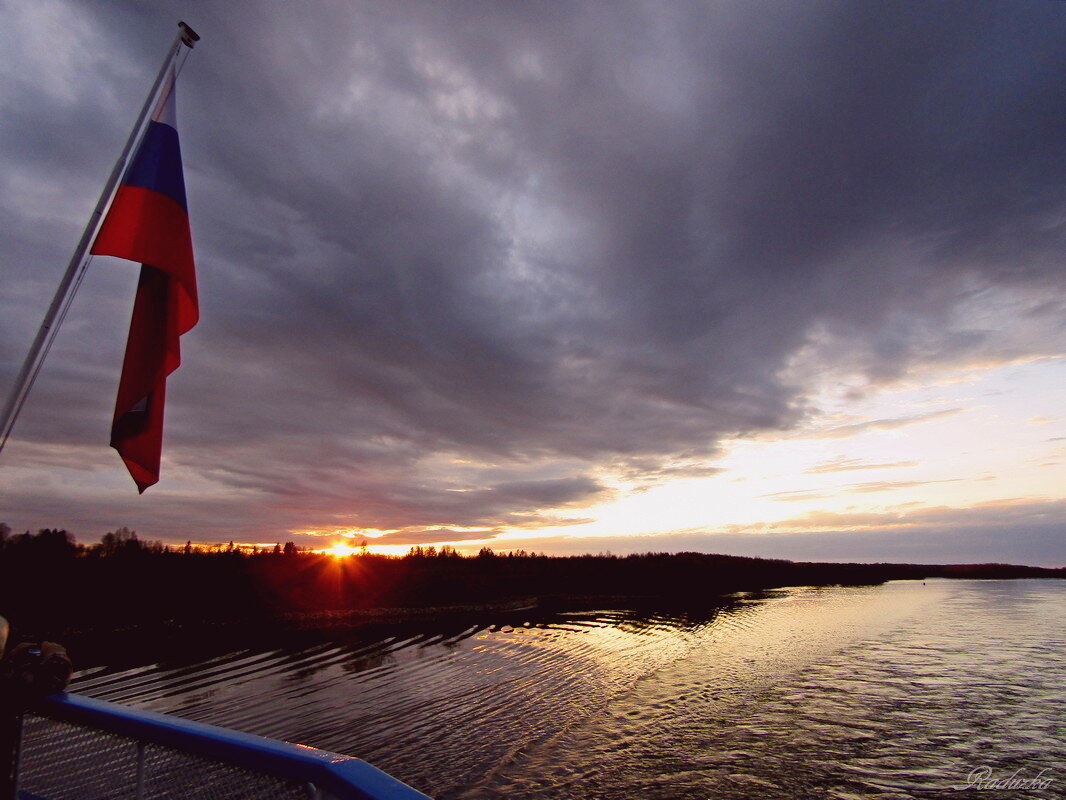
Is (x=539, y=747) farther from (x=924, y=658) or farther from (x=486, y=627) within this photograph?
(x=486, y=627)

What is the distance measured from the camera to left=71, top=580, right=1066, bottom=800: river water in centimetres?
1335

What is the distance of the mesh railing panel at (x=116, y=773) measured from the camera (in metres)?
3.35

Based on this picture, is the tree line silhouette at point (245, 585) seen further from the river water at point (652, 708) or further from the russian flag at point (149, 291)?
the russian flag at point (149, 291)

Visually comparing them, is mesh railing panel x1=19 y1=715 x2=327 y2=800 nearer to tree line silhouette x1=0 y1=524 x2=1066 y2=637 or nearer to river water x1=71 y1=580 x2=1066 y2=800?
river water x1=71 y1=580 x2=1066 y2=800

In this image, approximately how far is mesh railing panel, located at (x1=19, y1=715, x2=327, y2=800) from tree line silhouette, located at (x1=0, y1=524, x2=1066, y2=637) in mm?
42385

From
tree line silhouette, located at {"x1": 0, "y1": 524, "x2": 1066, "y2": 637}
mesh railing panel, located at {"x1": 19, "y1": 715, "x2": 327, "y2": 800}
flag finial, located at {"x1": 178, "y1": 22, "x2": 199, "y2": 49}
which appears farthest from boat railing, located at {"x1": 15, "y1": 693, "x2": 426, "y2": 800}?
tree line silhouette, located at {"x1": 0, "y1": 524, "x2": 1066, "y2": 637}

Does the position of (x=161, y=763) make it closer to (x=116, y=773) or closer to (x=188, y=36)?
(x=116, y=773)

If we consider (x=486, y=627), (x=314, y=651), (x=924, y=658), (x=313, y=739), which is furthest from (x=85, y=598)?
(x=924, y=658)

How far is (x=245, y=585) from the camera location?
55.0 metres

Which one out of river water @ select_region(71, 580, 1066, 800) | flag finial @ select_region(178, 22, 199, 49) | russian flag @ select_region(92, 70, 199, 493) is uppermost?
flag finial @ select_region(178, 22, 199, 49)

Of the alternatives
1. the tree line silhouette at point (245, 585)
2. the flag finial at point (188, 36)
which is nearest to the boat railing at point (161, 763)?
the flag finial at point (188, 36)

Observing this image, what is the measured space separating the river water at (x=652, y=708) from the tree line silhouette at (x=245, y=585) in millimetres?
19139

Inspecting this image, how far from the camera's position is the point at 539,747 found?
15.2m

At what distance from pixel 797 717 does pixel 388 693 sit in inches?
547
